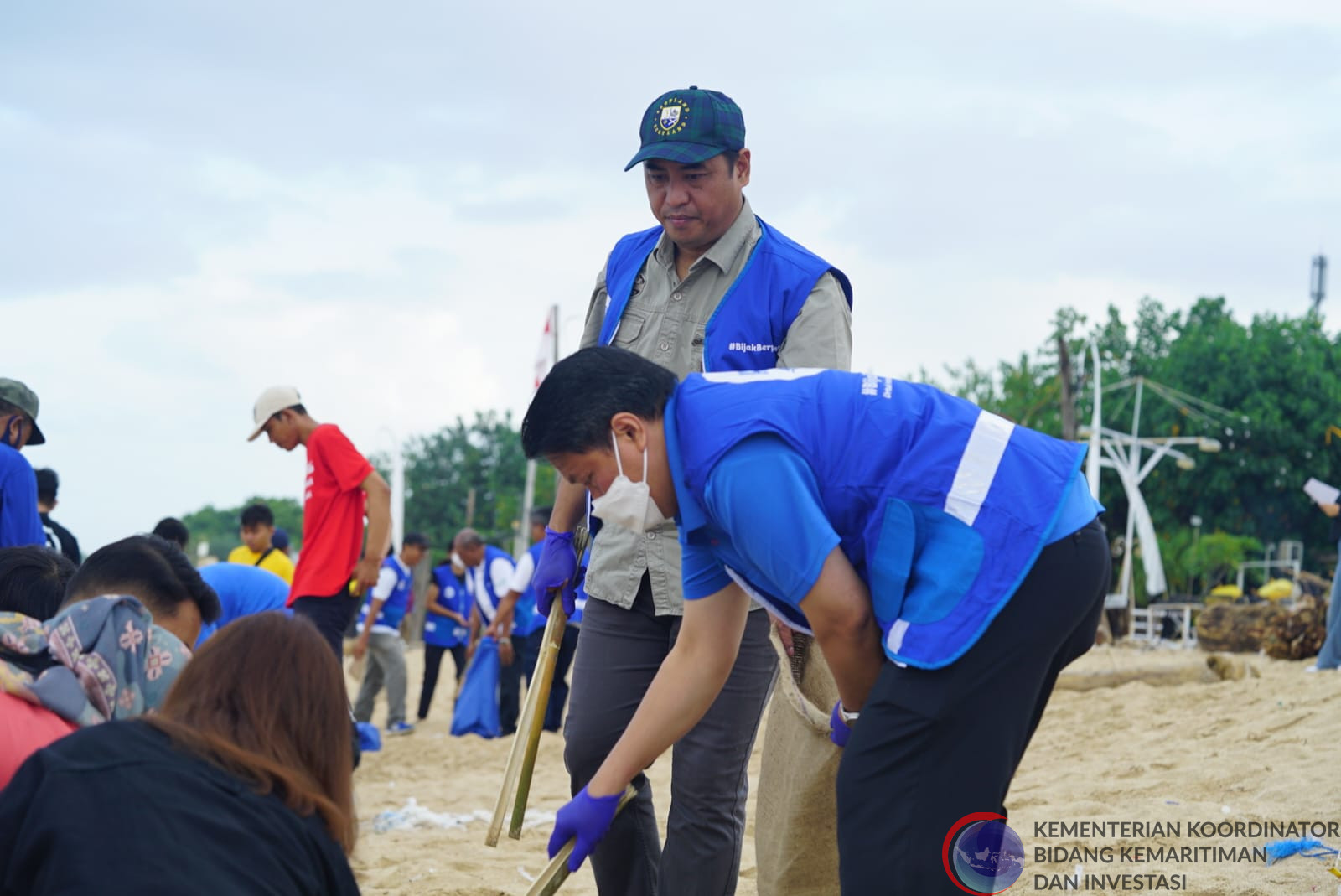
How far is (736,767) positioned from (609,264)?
138 cm

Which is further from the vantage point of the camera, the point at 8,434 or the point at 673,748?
the point at 8,434

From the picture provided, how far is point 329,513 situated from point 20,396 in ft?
4.99

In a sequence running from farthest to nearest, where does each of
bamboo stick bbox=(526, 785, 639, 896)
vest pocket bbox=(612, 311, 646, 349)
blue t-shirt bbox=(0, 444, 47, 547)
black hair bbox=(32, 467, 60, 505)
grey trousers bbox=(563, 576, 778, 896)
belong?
black hair bbox=(32, 467, 60, 505)
blue t-shirt bbox=(0, 444, 47, 547)
vest pocket bbox=(612, 311, 646, 349)
grey trousers bbox=(563, 576, 778, 896)
bamboo stick bbox=(526, 785, 639, 896)

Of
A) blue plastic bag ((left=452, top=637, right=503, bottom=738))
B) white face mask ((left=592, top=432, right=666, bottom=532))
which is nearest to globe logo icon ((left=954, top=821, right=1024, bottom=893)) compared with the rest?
white face mask ((left=592, top=432, right=666, bottom=532))

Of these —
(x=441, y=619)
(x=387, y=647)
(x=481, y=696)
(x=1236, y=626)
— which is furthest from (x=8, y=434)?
(x=1236, y=626)

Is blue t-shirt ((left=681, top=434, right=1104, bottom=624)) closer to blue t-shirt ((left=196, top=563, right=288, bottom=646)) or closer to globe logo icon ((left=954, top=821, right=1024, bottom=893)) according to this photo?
globe logo icon ((left=954, top=821, right=1024, bottom=893))

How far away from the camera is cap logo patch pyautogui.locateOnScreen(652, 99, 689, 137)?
9.73 ft

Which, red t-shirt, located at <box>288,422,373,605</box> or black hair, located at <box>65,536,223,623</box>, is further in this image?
red t-shirt, located at <box>288,422,373,605</box>

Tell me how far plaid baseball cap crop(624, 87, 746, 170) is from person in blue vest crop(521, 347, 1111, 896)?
0.89 metres

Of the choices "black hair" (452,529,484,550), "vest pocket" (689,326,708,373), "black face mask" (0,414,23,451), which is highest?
"vest pocket" (689,326,708,373)

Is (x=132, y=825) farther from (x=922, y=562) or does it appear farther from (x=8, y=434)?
(x=8, y=434)

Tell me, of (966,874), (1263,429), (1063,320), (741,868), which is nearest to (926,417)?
(966,874)

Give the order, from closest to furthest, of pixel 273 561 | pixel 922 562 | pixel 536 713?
pixel 922 562 < pixel 536 713 < pixel 273 561

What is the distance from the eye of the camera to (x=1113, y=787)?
196 inches
